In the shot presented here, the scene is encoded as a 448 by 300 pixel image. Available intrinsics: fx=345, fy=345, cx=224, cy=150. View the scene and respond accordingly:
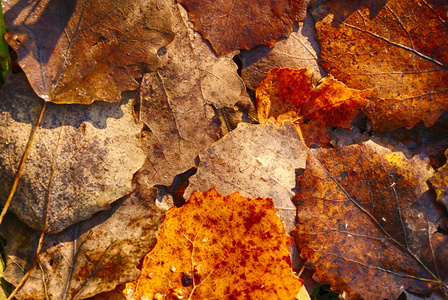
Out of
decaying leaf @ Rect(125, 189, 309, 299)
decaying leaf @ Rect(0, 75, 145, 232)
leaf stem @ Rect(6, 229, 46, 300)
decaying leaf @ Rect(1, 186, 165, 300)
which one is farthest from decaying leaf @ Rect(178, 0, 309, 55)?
leaf stem @ Rect(6, 229, 46, 300)

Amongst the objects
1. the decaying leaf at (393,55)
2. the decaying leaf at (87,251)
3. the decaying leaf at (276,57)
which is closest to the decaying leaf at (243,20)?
the decaying leaf at (276,57)

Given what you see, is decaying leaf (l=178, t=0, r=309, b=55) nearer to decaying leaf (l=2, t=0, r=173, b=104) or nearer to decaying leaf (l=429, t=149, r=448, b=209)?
decaying leaf (l=2, t=0, r=173, b=104)

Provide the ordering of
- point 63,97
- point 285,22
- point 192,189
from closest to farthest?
point 63,97
point 192,189
point 285,22

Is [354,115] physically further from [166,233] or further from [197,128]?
[166,233]

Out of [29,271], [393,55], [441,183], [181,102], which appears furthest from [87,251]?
[393,55]

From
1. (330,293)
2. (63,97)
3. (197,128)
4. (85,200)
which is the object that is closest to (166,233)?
(85,200)

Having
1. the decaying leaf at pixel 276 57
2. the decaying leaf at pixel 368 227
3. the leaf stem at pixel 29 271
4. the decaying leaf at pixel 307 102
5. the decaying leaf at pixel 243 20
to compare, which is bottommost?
the decaying leaf at pixel 368 227

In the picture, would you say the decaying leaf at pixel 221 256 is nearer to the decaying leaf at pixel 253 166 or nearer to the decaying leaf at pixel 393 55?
the decaying leaf at pixel 253 166
